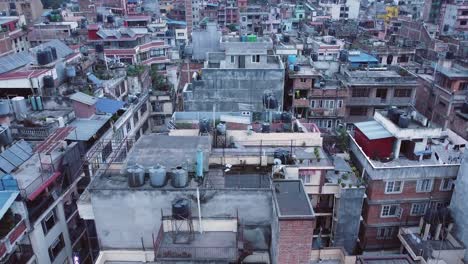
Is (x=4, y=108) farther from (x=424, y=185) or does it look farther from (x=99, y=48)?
(x=424, y=185)

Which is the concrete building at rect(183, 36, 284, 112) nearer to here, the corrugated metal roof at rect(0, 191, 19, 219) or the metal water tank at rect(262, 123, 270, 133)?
the metal water tank at rect(262, 123, 270, 133)

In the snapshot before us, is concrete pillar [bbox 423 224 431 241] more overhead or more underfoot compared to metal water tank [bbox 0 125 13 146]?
more underfoot

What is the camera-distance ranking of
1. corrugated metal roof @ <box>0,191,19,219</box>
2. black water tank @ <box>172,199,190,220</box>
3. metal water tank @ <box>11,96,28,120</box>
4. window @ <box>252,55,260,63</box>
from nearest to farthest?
black water tank @ <box>172,199,190,220</box>, corrugated metal roof @ <box>0,191,19,219</box>, metal water tank @ <box>11,96,28,120</box>, window @ <box>252,55,260,63</box>

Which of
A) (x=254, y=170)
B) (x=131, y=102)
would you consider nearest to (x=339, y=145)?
(x=254, y=170)

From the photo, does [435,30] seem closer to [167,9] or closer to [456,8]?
[456,8]

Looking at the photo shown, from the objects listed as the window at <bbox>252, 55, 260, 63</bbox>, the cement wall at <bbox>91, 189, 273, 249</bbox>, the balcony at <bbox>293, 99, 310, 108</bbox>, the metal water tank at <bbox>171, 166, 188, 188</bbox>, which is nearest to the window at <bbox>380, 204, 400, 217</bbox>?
the cement wall at <bbox>91, 189, 273, 249</bbox>

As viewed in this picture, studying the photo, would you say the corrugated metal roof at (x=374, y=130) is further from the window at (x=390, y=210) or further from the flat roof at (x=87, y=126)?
the flat roof at (x=87, y=126)

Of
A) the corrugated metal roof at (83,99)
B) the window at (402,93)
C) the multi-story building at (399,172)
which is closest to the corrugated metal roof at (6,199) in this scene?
the corrugated metal roof at (83,99)
